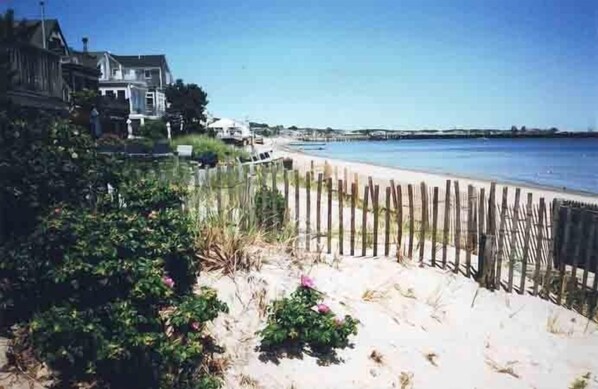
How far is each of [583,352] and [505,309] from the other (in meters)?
0.95

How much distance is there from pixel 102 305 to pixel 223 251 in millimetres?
2076

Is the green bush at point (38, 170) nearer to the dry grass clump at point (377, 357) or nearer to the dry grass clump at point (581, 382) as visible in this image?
the dry grass clump at point (377, 357)

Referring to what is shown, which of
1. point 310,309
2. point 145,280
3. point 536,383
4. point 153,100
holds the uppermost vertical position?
point 153,100

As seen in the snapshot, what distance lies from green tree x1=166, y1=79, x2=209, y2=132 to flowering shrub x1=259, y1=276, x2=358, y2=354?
123 feet

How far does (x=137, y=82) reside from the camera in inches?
1718

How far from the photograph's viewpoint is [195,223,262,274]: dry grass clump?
5.17 meters

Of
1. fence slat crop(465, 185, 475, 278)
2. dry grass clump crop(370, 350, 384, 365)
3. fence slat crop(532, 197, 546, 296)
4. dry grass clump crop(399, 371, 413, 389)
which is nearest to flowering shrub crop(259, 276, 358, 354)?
dry grass clump crop(370, 350, 384, 365)

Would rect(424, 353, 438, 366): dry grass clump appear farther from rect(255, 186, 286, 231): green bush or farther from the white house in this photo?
the white house

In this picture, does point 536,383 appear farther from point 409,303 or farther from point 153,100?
point 153,100

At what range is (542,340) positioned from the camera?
5.13 metres

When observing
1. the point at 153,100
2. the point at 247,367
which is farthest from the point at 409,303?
the point at 153,100

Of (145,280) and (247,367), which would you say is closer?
(145,280)

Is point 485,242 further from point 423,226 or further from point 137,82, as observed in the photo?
point 137,82

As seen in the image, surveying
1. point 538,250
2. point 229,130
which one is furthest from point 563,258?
point 229,130
